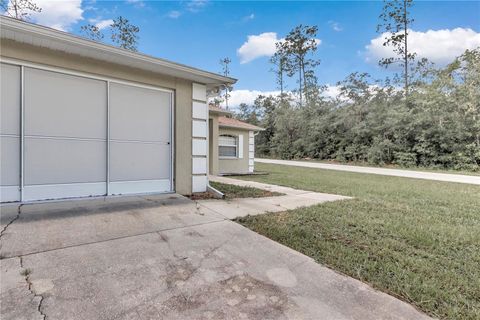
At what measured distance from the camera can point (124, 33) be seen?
21.0 metres

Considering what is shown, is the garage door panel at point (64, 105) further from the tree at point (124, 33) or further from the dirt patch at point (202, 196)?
the tree at point (124, 33)

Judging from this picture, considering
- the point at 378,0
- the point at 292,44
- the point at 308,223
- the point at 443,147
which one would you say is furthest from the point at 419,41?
the point at 308,223

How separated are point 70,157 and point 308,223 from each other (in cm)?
408

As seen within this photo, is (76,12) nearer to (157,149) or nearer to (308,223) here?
(157,149)

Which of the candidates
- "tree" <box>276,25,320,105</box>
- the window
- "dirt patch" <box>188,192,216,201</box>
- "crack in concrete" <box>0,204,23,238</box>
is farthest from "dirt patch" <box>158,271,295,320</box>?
"tree" <box>276,25,320,105</box>

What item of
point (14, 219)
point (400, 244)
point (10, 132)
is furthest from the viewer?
point (10, 132)

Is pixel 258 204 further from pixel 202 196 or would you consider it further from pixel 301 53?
pixel 301 53

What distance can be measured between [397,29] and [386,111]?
739cm

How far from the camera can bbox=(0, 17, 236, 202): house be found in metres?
3.89

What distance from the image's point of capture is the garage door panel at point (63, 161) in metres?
4.07

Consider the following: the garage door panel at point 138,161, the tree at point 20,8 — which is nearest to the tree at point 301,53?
the tree at point 20,8

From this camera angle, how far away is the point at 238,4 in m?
12.4

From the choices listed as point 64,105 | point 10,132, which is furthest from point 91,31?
point 10,132

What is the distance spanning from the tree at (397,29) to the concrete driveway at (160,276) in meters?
21.6
